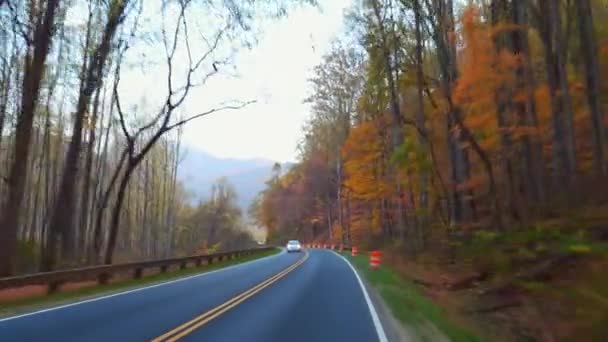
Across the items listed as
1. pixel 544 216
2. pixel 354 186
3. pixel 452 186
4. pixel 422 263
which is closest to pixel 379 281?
pixel 544 216

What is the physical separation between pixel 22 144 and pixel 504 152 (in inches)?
662

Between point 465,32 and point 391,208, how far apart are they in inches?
1092

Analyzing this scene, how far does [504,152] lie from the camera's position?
22422mm

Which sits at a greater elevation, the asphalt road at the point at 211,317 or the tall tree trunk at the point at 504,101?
the tall tree trunk at the point at 504,101

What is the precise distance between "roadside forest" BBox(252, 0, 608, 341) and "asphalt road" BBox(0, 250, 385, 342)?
9.19ft

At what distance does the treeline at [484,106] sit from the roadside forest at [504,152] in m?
0.08

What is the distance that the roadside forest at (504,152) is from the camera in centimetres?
1213

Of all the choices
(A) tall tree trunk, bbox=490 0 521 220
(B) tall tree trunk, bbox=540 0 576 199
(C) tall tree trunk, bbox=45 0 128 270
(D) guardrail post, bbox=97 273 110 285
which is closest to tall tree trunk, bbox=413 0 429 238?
(A) tall tree trunk, bbox=490 0 521 220

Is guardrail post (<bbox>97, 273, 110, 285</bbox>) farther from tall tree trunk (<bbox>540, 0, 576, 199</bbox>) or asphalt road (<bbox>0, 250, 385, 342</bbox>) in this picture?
tall tree trunk (<bbox>540, 0, 576, 199</bbox>)

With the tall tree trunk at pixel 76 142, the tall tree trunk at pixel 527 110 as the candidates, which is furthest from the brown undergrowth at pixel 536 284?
the tall tree trunk at pixel 76 142

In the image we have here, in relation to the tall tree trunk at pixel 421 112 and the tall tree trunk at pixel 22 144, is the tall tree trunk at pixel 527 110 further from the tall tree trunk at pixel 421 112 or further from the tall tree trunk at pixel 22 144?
the tall tree trunk at pixel 22 144

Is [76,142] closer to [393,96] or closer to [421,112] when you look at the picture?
[421,112]

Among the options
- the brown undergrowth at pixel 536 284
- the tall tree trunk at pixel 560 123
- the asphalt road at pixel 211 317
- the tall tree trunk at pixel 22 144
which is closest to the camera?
the brown undergrowth at pixel 536 284

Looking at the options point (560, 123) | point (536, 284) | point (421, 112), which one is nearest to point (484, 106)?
point (560, 123)
